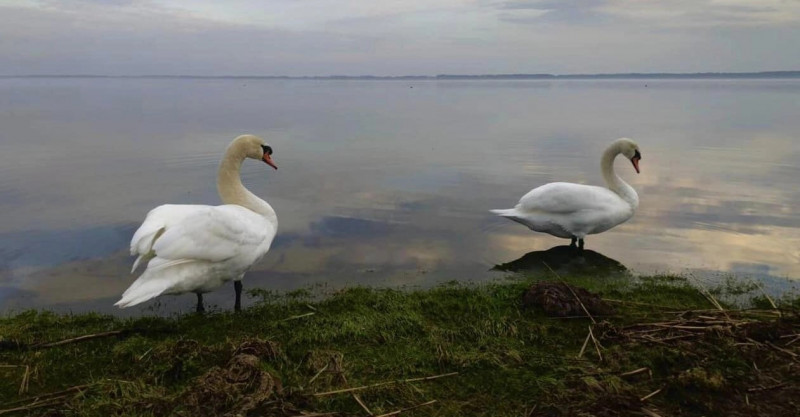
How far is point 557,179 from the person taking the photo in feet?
49.3

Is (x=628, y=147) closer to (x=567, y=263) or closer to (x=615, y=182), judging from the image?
(x=615, y=182)

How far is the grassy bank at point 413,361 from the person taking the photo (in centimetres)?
425

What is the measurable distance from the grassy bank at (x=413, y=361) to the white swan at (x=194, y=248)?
0.48m

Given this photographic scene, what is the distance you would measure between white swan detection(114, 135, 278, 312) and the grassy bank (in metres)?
0.48

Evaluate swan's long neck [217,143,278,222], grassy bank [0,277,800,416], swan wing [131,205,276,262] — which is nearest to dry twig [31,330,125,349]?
grassy bank [0,277,800,416]

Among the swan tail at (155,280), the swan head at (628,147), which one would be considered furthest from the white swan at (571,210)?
the swan tail at (155,280)

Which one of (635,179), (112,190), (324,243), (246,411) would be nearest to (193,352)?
(246,411)

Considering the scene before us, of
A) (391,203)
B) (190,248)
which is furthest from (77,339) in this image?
(391,203)

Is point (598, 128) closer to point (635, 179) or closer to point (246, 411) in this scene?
point (635, 179)

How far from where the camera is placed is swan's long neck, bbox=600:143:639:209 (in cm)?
1004

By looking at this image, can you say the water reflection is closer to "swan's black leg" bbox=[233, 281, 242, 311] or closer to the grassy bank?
the grassy bank

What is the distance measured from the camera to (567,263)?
30.1 ft

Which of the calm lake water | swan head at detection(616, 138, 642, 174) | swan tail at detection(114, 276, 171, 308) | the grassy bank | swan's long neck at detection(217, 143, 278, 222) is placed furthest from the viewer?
swan head at detection(616, 138, 642, 174)

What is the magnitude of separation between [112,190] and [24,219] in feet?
9.27
